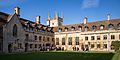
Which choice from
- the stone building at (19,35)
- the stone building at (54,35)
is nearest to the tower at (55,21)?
the stone building at (54,35)

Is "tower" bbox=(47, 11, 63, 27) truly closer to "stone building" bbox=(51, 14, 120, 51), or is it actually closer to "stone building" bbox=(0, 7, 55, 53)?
"stone building" bbox=(51, 14, 120, 51)

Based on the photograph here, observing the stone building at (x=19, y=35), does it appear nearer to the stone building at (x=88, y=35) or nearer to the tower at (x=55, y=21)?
the stone building at (x=88, y=35)

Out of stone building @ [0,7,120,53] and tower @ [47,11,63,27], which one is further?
tower @ [47,11,63,27]

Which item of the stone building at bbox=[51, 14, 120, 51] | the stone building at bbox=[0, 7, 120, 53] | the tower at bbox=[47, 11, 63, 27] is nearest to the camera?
the stone building at bbox=[0, 7, 120, 53]

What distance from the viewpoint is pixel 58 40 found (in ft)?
186

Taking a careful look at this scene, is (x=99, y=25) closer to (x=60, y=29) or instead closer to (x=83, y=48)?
(x=83, y=48)

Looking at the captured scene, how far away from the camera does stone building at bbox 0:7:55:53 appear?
36256mm

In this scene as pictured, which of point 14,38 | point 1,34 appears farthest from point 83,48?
point 1,34

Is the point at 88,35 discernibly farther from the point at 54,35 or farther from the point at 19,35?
the point at 19,35

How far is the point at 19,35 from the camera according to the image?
40906 mm

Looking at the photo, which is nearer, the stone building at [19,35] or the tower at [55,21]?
the stone building at [19,35]

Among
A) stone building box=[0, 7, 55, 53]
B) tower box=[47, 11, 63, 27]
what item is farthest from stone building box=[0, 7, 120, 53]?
tower box=[47, 11, 63, 27]

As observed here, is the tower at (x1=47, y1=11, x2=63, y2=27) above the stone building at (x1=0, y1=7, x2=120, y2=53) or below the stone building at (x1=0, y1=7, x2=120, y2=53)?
above

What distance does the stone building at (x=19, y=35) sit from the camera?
36.3 meters
